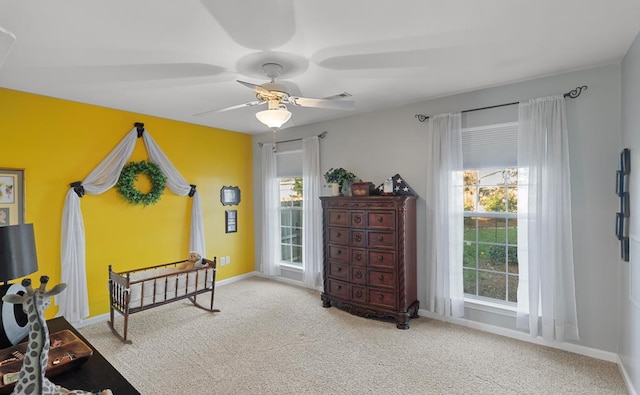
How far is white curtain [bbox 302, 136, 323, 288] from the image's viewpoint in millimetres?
4688

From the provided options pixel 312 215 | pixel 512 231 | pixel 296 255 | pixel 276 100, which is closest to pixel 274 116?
pixel 276 100

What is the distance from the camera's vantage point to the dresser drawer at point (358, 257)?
3721mm

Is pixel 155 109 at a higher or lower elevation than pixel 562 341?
higher

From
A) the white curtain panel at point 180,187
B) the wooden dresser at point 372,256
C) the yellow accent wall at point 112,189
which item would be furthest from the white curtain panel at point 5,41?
the wooden dresser at point 372,256

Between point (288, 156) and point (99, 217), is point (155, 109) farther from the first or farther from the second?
point (288, 156)

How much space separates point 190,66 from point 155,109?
1.63 metres

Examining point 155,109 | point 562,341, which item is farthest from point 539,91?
point 155,109

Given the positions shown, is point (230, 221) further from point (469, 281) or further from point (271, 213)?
point (469, 281)

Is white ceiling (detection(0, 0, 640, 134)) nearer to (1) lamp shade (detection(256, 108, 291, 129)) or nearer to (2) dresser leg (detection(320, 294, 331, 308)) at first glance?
(1) lamp shade (detection(256, 108, 291, 129))

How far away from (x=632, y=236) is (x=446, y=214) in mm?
1478

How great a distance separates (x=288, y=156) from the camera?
5.20 metres

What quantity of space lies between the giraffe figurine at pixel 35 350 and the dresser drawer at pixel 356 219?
288 centimetres

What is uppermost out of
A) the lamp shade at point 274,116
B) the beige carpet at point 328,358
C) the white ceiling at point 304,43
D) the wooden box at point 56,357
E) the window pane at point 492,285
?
the white ceiling at point 304,43

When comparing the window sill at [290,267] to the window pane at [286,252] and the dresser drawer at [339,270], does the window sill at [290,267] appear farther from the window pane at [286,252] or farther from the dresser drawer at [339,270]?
the dresser drawer at [339,270]
